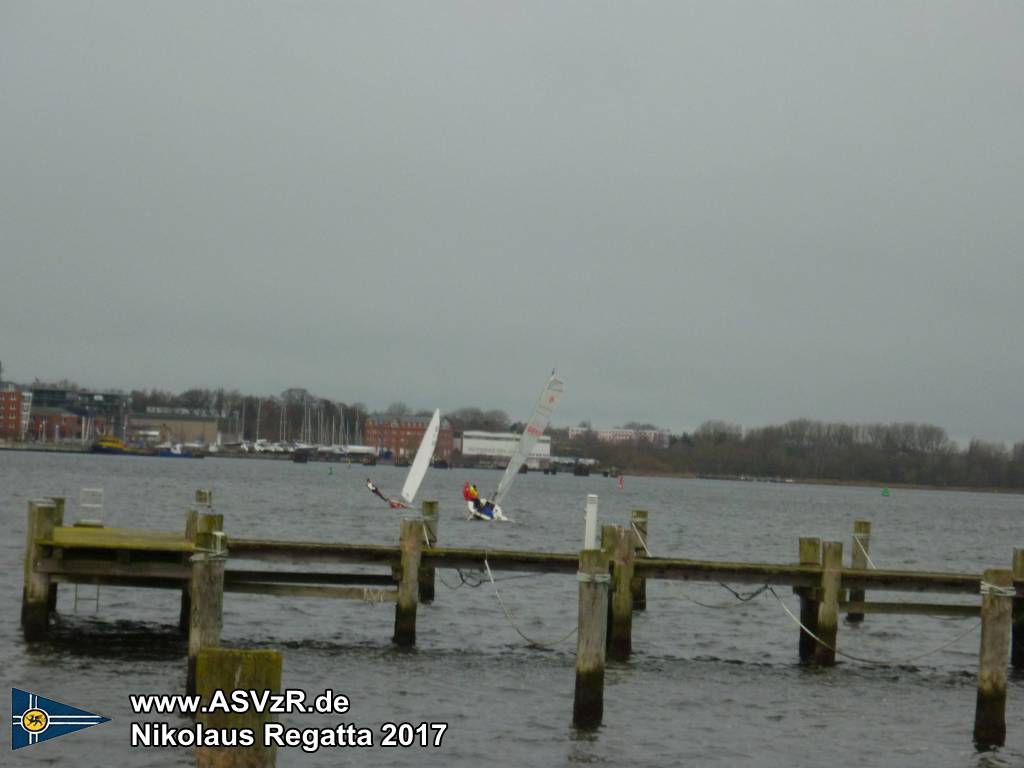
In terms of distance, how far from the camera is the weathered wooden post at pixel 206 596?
52.9ft

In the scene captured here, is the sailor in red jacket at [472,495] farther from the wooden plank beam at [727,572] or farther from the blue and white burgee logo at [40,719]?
the blue and white burgee logo at [40,719]

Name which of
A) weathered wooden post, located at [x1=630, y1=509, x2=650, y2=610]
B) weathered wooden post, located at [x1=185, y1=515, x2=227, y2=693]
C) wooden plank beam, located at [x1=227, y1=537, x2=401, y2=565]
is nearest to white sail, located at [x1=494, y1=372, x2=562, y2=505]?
weathered wooden post, located at [x1=630, y1=509, x2=650, y2=610]

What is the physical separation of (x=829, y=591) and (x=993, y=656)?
15.6 ft

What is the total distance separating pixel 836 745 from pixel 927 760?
1131mm

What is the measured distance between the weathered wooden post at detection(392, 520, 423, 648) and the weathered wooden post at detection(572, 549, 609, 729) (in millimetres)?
5106

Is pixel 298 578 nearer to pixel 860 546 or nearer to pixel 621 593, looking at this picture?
pixel 621 593

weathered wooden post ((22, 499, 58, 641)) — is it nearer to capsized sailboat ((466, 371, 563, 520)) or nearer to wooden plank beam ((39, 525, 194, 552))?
wooden plank beam ((39, 525, 194, 552))

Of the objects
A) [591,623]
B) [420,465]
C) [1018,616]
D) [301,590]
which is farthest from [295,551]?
[420,465]

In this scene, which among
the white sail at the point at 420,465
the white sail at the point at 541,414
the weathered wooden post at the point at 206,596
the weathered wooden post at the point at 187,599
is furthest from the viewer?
the white sail at the point at 420,465

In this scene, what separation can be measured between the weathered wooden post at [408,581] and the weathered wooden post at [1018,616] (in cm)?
902

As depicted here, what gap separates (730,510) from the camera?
96.6 m

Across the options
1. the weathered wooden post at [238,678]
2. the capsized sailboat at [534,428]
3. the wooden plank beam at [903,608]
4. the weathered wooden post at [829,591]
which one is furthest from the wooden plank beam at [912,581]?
the capsized sailboat at [534,428]

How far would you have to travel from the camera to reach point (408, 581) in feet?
67.6

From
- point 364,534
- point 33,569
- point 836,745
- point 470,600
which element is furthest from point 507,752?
point 364,534
